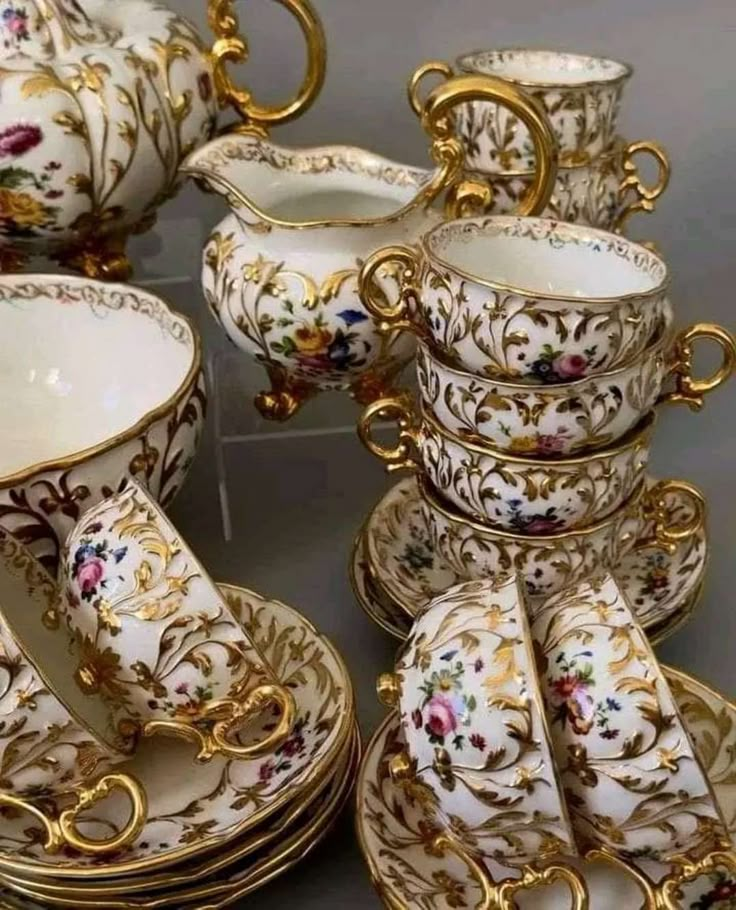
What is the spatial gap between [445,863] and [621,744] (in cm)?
12

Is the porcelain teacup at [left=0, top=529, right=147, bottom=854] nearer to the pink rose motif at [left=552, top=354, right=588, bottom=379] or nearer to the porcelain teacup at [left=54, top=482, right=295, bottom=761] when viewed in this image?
the porcelain teacup at [left=54, top=482, right=295, bottom=761]

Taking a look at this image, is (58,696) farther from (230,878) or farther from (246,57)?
(246,57)

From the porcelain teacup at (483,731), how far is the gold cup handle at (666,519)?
22cm

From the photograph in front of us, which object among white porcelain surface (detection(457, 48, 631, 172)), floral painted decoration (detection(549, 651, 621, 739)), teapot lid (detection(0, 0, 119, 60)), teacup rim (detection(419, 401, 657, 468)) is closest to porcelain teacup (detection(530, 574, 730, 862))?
floral painted decoration (detection(549, 651, 621, 739))

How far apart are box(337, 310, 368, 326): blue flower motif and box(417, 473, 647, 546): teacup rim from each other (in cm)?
11

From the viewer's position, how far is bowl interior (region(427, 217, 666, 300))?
70cm

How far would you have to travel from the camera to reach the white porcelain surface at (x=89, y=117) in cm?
77

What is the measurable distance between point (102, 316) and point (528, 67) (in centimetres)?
42

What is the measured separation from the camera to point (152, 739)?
2.04 ft

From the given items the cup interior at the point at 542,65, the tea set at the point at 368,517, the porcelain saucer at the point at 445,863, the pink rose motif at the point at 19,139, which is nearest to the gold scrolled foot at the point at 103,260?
the tea set at the point at 368,517

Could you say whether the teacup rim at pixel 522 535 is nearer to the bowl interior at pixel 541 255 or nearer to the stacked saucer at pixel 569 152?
the bowl interior at pixel 541 255

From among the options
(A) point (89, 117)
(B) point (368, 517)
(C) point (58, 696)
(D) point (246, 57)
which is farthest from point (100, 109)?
(C) point (58, 696)

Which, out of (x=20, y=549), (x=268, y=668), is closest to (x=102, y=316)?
(x=20, y=549)

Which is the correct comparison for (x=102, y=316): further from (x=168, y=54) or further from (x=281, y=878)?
(x=281, y=878)
